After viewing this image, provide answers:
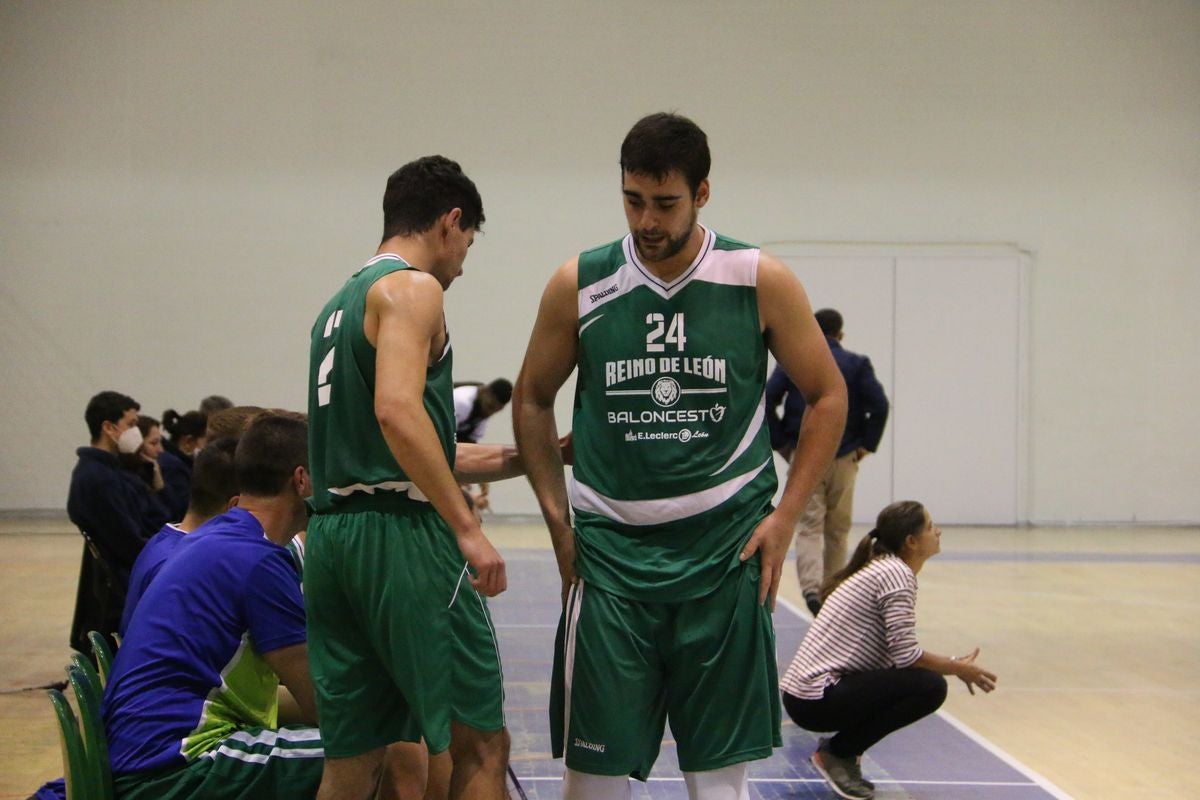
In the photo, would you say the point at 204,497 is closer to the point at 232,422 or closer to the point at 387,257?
the point at 232,422

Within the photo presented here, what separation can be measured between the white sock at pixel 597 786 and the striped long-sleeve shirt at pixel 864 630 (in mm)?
1950

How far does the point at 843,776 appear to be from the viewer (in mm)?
4582

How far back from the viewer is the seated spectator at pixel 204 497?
3.84 metres

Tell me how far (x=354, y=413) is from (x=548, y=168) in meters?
11.3

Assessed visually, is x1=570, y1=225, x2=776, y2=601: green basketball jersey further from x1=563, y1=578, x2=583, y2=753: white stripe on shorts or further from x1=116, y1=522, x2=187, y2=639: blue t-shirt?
x1=116, y1=522, x2=187, y2=639: blue t-shirt

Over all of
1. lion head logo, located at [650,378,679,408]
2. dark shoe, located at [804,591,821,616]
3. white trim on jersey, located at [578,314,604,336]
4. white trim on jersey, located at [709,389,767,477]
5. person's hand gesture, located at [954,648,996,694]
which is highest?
white trim on jersey, located at [578,314,604,336]

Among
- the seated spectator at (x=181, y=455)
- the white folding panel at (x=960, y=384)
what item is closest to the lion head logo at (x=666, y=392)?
the seated spectator at (x=181, y=455)

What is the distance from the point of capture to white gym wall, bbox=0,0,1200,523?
13.6 metres

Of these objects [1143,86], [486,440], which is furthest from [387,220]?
[1143,86]

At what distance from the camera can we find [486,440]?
13.8 metres

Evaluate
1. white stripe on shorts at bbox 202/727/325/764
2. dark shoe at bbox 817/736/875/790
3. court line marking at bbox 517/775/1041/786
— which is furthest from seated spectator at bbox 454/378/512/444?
white stripe on shorts at bbox 202/727/325/764

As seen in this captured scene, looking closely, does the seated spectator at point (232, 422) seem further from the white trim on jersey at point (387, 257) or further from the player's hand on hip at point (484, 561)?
the player's hand on hip at point (484, 561)

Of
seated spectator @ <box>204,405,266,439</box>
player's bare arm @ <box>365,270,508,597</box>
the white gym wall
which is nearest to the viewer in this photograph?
player's bare arm @ <box>365,270,508,597</box>

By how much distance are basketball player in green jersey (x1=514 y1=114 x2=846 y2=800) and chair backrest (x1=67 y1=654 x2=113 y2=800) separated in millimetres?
952
